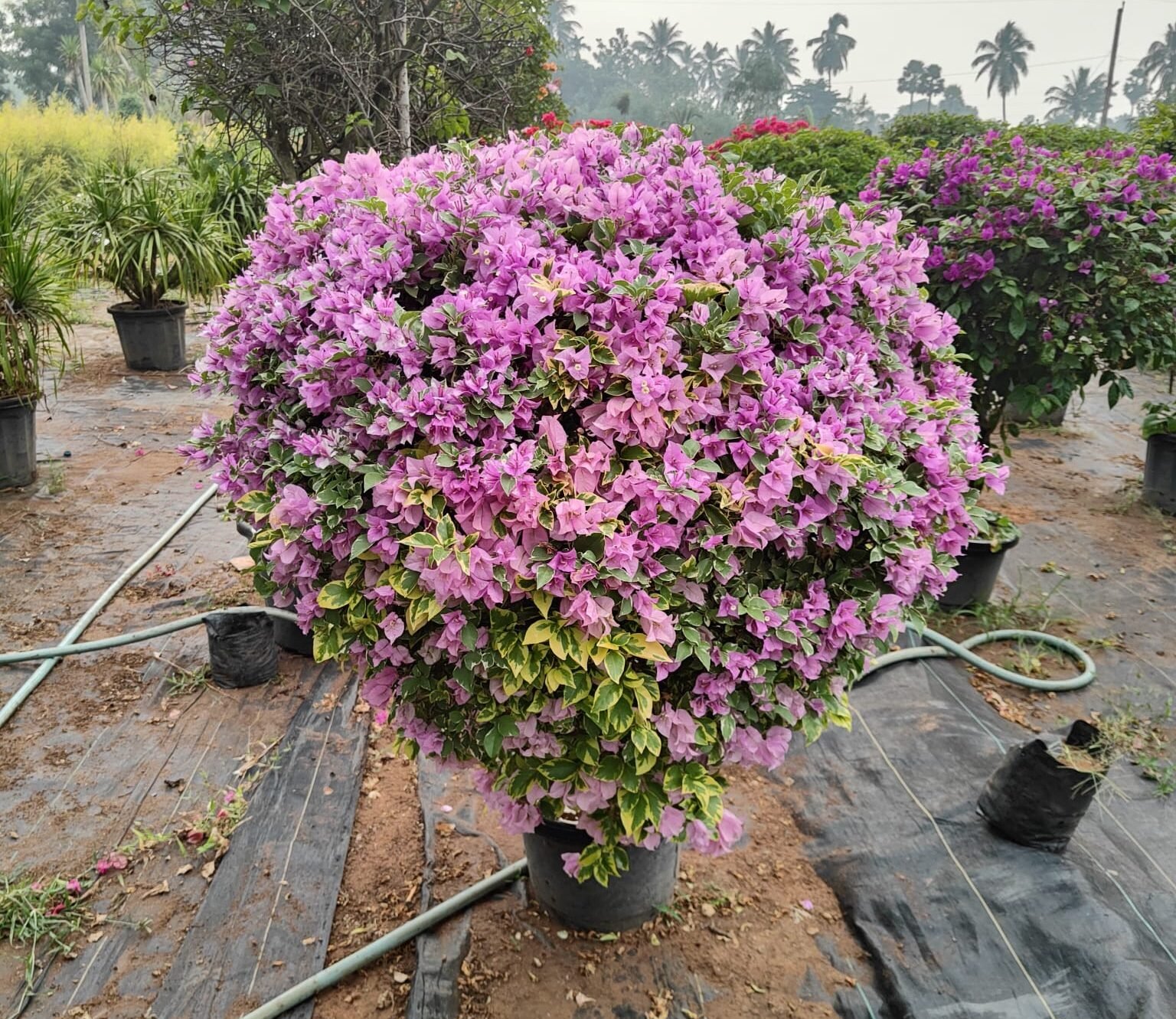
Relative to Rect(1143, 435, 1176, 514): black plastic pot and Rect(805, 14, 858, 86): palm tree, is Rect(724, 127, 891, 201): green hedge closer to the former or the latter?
Rect(1143, 435, 1176, 514): black plastic pot

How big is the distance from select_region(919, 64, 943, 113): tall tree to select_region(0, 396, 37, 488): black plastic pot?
76923mm

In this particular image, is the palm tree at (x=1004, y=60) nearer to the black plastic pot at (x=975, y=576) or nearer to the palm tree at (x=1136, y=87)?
the palm tree at (x=1136, y=87)

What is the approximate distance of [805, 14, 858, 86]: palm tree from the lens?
7119cm

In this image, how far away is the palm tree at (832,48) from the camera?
71.2m

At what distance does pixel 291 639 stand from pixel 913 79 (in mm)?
79016

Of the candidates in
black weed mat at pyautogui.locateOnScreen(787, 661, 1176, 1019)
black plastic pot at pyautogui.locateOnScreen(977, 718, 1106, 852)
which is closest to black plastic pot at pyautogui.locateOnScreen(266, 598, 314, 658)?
black weed mat at pyautogui.locateOnScreen(787, 661, 1176, 1019)

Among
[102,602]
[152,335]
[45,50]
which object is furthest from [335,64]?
[45,50]

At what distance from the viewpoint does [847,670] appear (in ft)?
5.31

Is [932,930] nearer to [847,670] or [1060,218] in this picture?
[847,670]

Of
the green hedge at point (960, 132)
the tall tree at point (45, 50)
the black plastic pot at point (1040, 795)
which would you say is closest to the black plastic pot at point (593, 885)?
the black plastic pot at point (1040, 795)

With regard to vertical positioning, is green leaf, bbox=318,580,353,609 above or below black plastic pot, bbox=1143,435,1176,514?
above

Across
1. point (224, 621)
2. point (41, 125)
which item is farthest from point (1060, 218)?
point (41, 125)

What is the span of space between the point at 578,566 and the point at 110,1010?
1479 millimetres

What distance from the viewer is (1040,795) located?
2.13 m
